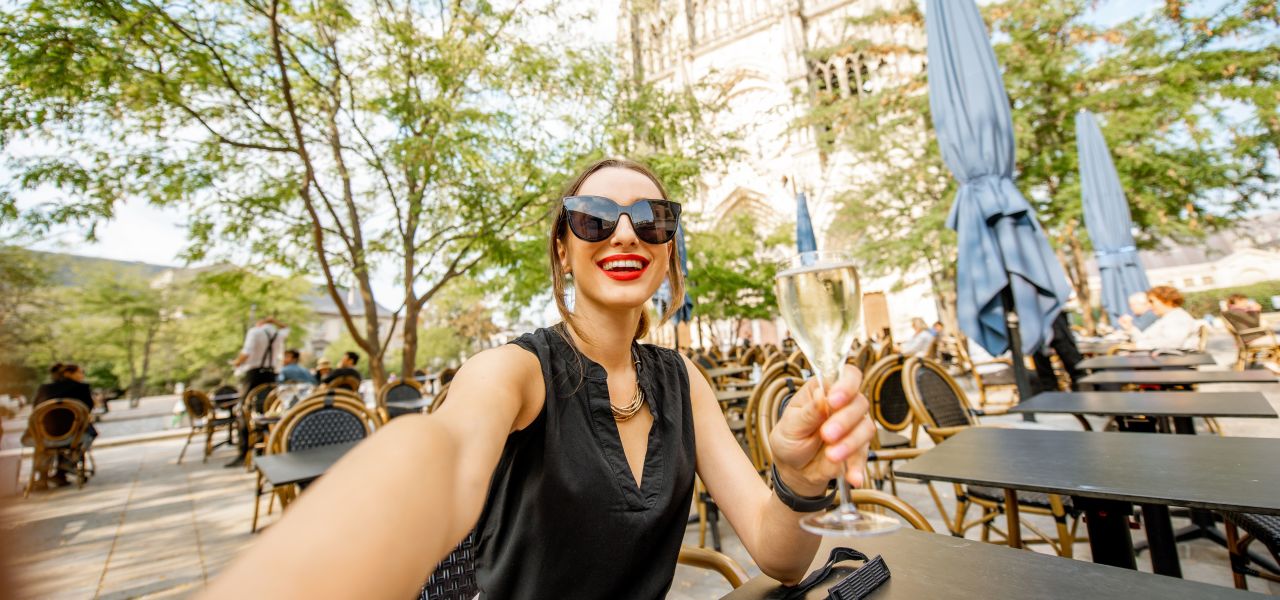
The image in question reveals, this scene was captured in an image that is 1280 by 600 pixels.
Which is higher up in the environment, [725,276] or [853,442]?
[725,276]

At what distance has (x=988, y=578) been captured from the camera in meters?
1.07

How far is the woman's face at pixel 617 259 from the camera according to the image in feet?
4.15

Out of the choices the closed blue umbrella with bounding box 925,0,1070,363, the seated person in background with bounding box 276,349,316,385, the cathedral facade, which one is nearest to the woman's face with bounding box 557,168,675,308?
the closed blue umbrella with bounding box 925,0,1070,363

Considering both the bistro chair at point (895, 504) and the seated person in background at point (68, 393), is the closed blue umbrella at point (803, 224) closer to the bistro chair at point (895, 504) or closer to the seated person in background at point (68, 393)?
the bistro chair at point (895, 504)

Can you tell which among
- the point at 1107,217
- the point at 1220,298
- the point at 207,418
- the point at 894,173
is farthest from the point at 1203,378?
the point at 1220,298

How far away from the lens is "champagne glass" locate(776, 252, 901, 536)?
0.94m

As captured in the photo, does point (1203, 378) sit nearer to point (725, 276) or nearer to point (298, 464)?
point (298, 464)

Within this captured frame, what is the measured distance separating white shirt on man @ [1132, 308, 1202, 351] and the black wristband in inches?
240

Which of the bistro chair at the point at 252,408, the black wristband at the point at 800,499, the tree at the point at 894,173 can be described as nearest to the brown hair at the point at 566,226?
the black wristband at the point at 800,499

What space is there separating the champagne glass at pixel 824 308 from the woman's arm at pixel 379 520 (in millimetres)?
560

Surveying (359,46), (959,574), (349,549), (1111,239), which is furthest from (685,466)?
(1111,239)

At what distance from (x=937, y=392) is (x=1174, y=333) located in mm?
3826

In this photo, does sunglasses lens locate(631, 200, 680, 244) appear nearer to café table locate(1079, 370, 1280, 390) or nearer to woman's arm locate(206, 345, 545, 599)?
woman's arm locate(206, 345, 545, 599)

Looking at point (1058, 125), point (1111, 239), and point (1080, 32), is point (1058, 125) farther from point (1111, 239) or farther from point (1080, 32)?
point (1111, 239)
